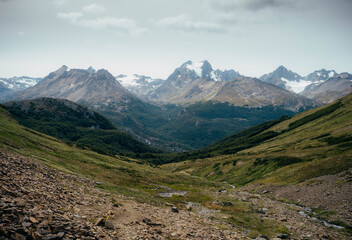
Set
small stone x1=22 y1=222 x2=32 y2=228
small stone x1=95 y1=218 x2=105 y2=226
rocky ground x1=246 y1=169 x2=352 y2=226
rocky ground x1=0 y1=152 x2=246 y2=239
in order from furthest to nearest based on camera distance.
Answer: rocky ground x1=246 y1=169 x2=352 y2=226, small stone x1=95 y1=218 x2=105 y2=226, rocky ground x1=0 y1=152 x2=246 y2=239, small stone x1=22 y1=222 x2=32 y2=228

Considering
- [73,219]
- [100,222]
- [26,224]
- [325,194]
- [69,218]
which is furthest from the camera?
[325,194]

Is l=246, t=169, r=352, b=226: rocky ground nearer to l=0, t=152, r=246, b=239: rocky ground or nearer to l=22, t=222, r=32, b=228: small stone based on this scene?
l=0, t=152, r=246, b=239: rocky ground

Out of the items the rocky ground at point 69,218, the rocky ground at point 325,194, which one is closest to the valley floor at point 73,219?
the rocky ground at point 69,218

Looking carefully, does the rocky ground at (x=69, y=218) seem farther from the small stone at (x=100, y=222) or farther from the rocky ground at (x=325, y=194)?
the rocky ground at (x=325, y=194)

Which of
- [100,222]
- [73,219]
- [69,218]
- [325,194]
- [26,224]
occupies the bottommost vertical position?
[325,194]

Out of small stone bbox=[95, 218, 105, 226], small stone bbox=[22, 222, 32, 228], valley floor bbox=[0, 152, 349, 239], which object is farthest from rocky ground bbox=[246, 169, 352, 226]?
small stone bbox=[22, 222, 32, 228]

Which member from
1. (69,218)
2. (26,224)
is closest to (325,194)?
(69,218)

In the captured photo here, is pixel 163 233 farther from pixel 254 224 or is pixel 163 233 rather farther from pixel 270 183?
pixel 270 183

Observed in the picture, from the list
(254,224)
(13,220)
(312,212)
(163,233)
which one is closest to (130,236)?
(163,233)

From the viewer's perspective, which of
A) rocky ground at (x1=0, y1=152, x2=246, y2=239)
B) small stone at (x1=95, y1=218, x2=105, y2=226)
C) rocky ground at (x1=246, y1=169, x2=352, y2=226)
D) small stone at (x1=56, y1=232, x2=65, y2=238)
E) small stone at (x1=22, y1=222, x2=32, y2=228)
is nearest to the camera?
small stone at (x1=22, y1=222, x2=32, y2=228)

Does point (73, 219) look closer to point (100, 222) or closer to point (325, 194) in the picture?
point (100, 222)

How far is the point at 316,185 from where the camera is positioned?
243ft

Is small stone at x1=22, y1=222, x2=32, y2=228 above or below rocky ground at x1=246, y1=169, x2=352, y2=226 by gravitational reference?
above

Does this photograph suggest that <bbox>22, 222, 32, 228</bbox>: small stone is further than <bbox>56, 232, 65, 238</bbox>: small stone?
No
